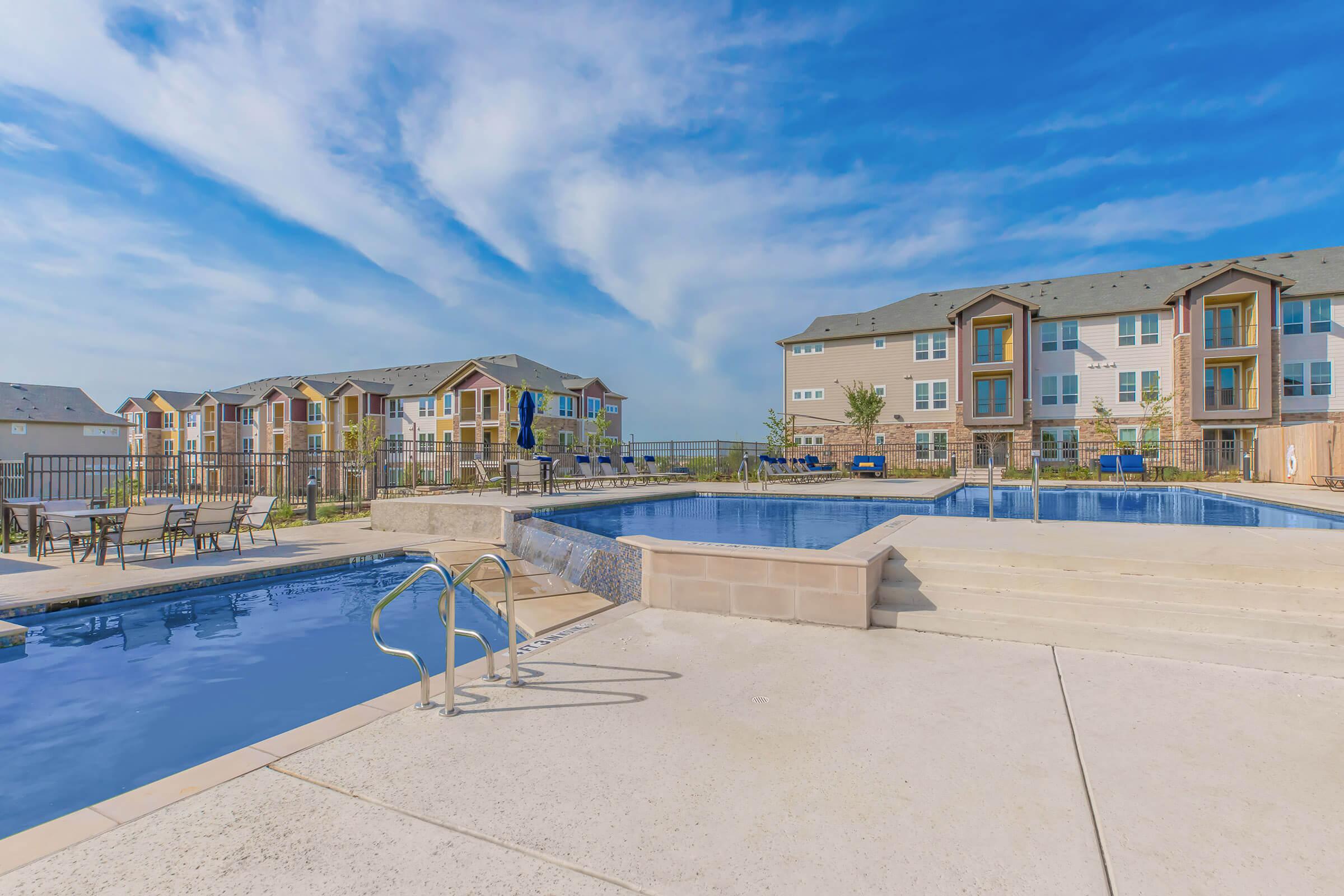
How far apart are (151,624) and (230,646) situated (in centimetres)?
129

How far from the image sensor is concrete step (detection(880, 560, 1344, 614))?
4340mm

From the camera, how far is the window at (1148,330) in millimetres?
27438

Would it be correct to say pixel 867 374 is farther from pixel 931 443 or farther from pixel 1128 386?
pixel 1128 386

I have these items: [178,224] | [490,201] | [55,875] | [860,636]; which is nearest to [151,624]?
[55,875]

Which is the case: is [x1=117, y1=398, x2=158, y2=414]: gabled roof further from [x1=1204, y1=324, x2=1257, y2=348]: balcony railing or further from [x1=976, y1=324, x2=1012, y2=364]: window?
[x1=1204, y1=324, x2=1257, y2=348]: balcony railing

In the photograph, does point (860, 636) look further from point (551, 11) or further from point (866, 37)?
point (866, 37)

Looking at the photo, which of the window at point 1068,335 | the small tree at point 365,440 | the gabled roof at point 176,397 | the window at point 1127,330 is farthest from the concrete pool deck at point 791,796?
the gabled roof at point 176,397

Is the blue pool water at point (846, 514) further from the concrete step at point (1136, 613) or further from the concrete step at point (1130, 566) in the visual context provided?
the concrete step at point (1136, 613)

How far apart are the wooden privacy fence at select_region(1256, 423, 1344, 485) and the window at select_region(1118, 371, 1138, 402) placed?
8334 mm

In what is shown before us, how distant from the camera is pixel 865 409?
2973 cm

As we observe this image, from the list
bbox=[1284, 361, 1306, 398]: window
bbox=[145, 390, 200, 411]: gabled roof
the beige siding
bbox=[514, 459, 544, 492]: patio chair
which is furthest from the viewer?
bbox=[145, 390, 200, 411]: gabled roof

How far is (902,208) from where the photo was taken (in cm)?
2030

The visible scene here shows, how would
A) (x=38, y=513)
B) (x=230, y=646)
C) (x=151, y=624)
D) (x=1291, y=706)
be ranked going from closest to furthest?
(x=1291, y=706) → (x=230, y=646) → (x=151, y=624) → (x=38, y=513)

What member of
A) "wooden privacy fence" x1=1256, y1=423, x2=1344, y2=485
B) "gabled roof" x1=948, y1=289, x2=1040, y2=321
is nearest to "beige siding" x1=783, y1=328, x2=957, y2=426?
"gabled roof" x1=948, y1=289, x2=1040, y2=321
